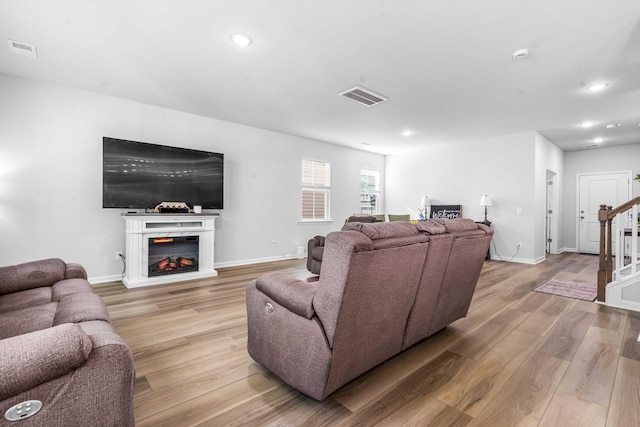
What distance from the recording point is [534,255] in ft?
19.7

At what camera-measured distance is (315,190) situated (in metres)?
6.93

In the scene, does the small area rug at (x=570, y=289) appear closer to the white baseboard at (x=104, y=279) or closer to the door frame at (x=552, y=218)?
the door frame at (x=552, y=218)

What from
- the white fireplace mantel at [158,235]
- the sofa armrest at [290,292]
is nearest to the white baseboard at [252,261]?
the white fireplace mantel at [158,235]

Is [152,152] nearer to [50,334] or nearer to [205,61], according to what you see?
[205,61]

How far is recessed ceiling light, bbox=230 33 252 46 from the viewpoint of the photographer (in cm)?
275

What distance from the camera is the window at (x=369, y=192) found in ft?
26.2

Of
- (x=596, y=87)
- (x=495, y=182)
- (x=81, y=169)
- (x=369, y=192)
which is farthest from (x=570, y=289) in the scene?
(x=81, y=169)

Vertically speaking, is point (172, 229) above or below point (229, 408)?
above

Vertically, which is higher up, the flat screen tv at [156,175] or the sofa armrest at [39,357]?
the flat screen tv at [156,175]

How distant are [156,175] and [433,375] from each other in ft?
14.1

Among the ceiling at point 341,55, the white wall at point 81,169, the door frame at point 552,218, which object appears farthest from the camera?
the door frame at point 552,218

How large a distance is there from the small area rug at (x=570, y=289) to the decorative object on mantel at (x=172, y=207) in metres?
4.98

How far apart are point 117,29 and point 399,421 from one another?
356cm

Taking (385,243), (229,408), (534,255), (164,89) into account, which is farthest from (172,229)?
(534,255)
